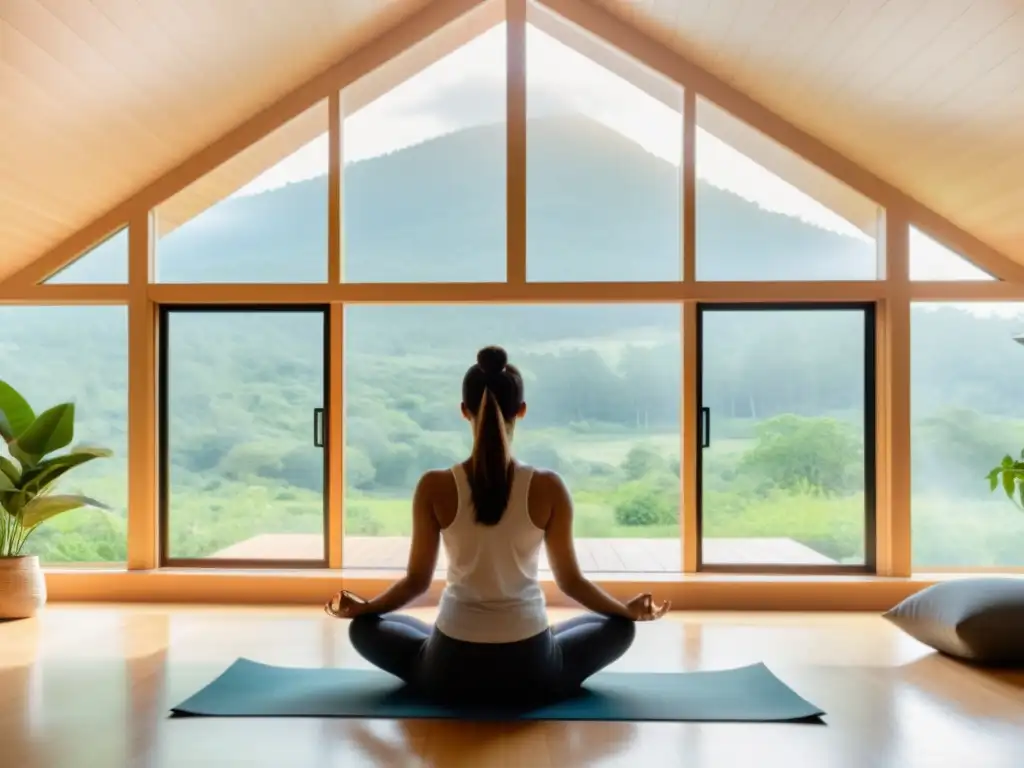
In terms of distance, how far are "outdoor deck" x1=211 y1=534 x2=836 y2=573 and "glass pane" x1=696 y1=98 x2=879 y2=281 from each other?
1.44m

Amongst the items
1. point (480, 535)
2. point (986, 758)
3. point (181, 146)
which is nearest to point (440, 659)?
point (480, 535)

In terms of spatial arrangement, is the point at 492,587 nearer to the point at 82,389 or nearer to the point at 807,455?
the point at 807,455

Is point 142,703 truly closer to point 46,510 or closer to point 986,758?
point 46,510

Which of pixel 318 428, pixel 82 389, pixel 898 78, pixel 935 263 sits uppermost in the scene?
pixel 898 78

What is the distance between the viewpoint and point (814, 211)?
Result: 4.67 meters

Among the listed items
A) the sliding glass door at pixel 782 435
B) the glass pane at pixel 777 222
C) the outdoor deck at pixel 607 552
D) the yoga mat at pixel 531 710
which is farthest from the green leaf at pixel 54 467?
the glass pane at pixel 777 222

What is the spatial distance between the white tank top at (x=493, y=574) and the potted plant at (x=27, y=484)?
2.58 m

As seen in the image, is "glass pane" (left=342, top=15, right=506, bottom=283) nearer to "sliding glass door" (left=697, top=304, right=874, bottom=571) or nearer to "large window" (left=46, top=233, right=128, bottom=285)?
"large window" (left=46, top=233, right=128, bottom=285)

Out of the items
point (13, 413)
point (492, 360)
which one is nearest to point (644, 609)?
point (492, 360)

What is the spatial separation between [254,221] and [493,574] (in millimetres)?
2933

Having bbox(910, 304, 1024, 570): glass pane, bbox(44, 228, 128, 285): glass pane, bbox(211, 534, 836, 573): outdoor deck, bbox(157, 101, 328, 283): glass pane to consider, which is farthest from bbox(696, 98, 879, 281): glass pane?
bbox(44, 228, 128, 285): glass pane

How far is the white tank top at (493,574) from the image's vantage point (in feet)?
8.23

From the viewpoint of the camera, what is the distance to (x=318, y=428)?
15.7ft

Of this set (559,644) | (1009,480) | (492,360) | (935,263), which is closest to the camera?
(492,360)
